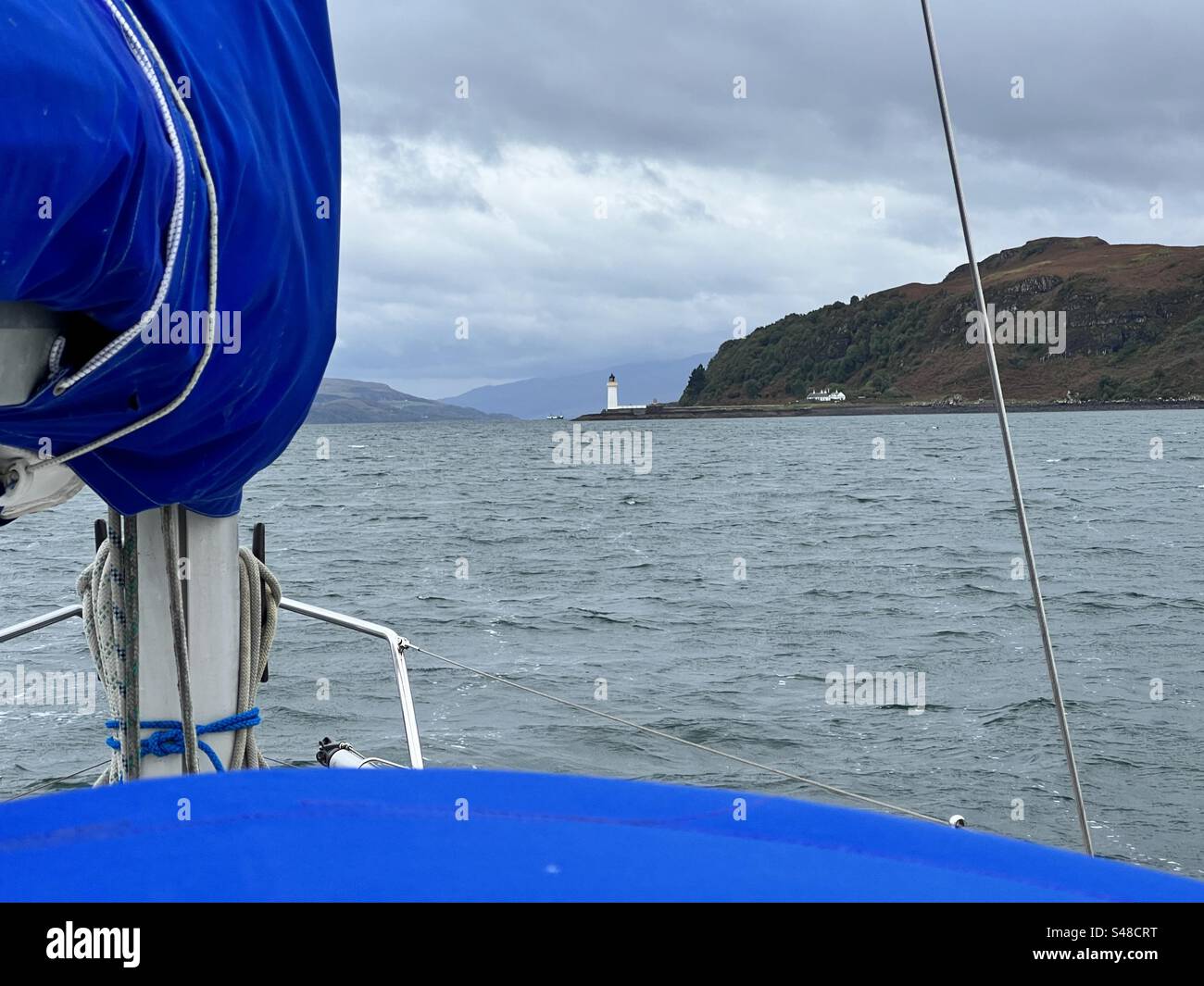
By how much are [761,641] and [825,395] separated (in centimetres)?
9198

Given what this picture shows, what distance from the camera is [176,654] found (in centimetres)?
271

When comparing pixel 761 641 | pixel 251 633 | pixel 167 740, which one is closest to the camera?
pixel 167 740

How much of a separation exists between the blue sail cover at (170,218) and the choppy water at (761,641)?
644 centimetres

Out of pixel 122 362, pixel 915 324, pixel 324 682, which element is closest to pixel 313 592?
pixel 324 682

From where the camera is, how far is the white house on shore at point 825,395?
102 m

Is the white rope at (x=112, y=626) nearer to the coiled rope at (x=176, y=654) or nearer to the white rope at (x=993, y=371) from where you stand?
the coiled rope at (x=176, y=654)

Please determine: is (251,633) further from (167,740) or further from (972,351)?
(972,351)

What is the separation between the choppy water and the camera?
9.02m

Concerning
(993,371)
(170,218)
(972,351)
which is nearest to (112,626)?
(170,218)

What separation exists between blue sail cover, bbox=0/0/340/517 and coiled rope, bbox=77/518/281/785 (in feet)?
0.76

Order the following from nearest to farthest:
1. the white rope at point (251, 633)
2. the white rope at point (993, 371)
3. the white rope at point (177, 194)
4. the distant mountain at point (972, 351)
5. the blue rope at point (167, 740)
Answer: the white rope at point (177, 194), the white rope at point (993, 371), the blue rope at point (167, 740), the white rope at point (251, 633), the distant mountain at point (972, 351)

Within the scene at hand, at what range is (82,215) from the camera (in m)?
1.43

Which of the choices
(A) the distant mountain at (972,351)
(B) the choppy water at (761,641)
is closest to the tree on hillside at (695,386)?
(A) the distant mountain at (972,351)

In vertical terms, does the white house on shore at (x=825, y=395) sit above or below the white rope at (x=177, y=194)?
above
